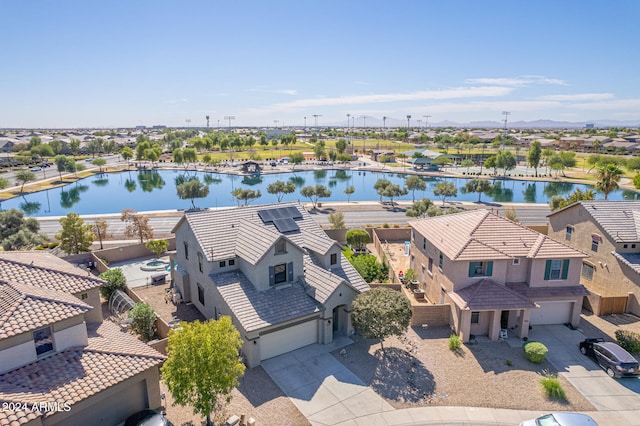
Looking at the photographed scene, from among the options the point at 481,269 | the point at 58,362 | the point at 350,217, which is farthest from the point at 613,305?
the point at 350,217

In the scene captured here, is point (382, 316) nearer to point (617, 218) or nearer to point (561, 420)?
point (561, 420)

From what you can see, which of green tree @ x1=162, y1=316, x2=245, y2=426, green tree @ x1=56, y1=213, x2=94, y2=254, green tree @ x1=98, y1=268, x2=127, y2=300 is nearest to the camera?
green tree @ x1=162, y1=316, x2=245, y2=426

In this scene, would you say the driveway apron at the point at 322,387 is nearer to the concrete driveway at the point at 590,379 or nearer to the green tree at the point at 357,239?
the concrete driveway at the point at 590,379

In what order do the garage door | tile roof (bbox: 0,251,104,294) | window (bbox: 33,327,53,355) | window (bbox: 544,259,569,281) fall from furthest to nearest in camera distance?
the garage door < window (bbox: 544,259,569,281) < tile roof (bbox: 0,251,104,294) < window (bbox: 33,327,53,355)

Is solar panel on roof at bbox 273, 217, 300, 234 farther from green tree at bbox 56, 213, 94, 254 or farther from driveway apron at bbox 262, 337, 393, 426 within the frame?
green tree at bbox 56, 213, 94, 254

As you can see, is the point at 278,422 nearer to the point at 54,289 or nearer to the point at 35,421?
the point at 35,421

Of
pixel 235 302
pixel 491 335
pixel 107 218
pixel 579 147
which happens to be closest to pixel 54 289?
pixel 235 302

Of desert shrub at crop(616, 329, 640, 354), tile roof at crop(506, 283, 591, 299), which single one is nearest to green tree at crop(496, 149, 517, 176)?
tile roof at crop(506, 283, 591, 299)
